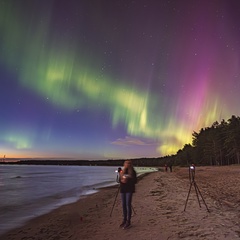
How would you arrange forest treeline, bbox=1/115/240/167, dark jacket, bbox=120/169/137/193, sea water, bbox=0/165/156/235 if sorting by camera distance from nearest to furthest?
dark jacket, bbox=120/169/137/193, sea water, bbox=0/165/156/235, forest treeline, bbox=1/115/240/167

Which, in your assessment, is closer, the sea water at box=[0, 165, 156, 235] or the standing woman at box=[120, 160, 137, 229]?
the standing woman at box=[120, 160, 137, 229]

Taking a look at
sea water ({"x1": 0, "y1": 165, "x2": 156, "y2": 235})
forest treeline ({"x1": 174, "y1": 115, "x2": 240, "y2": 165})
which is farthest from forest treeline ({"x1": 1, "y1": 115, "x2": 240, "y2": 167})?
sea water ({"x1": 0, "y1": 165, "x2": 156, "y2": 235})

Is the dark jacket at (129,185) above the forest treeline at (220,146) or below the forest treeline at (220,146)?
below

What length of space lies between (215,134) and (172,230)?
3769 inches

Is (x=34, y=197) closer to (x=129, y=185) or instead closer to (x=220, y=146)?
(x=129, y=185)

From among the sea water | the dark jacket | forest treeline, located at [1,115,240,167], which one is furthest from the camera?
forest treeline, located at [1,115,240,167]

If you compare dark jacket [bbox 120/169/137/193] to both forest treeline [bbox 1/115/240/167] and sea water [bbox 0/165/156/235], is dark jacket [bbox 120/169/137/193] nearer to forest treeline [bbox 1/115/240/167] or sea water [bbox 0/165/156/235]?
sea water [bbox 0/165/156/235]

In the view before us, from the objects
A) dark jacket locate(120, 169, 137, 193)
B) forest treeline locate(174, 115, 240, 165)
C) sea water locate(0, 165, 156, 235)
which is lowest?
sea water locate(0, 165, 156, 235)

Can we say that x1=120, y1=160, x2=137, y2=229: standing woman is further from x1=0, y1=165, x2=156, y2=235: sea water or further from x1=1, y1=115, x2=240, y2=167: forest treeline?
x1=1, y1=115, x2=240, y2=167: forest treeline

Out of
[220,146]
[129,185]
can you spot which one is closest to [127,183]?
[129,185]

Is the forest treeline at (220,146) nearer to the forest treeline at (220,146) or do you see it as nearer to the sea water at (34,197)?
the forest treeline at (220,146)

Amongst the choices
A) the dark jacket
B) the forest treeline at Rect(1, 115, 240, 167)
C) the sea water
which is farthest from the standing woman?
the forest treeline at Rect(1, 115, 240, 167)

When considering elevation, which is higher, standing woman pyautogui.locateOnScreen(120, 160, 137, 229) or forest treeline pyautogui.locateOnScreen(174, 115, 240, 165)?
forest treeline pyautogui.locateOnScreen(174, 115, 240, 165)

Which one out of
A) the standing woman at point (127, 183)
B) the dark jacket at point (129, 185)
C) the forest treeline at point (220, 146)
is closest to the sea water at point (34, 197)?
the standing woman at point (127, 183)
